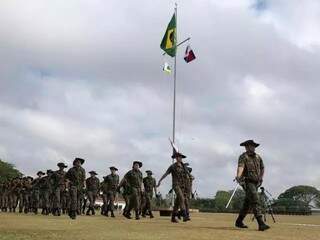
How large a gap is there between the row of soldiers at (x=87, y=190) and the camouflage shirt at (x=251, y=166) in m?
5.23

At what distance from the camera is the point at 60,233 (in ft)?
43.9

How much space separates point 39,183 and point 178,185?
13.3 m

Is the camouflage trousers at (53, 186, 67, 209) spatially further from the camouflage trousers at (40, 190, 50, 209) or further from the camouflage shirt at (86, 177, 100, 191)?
the camouflage shirt at (86, 177, 100, 191)

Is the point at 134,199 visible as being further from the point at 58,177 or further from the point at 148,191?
the point at 58,177

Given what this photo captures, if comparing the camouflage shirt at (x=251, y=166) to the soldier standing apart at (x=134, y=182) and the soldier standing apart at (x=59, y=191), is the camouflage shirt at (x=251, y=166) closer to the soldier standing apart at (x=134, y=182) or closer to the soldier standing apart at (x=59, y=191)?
the soldier standing apart at (x=134, y=182)

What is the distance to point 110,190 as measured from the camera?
1137 inches

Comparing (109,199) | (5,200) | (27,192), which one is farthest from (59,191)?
(5,200)

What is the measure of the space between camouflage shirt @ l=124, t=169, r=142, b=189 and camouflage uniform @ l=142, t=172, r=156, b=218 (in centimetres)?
201

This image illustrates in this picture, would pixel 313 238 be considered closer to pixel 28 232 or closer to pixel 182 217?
pixel 28 232

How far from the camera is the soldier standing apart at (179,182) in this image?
64.9ft

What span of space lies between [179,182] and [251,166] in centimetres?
543

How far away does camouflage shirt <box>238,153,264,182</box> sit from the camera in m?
14.7

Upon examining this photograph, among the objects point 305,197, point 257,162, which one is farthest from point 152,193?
point 305,197

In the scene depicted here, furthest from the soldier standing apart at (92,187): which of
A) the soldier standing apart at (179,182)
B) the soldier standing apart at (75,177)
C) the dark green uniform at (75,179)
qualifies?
the soldier standing apart at (179,182)
